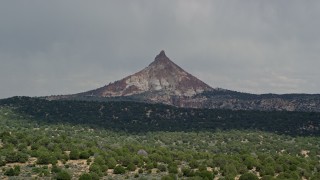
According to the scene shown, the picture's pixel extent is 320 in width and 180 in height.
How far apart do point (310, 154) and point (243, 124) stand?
69.0 metres

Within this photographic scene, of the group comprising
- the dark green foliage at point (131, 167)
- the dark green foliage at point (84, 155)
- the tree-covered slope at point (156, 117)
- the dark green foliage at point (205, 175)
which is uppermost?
the tree-covered slope at point (156, 117)

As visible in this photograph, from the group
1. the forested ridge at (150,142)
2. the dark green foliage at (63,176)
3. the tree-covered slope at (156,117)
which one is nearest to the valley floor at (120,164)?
the dark green foliage at (63,176)

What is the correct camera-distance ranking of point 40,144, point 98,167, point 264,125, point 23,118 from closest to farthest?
point 98,167
point 40,144
point 23,118
point 264,125

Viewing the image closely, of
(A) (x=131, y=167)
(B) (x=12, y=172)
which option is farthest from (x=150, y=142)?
(B) (x=12, y=172)

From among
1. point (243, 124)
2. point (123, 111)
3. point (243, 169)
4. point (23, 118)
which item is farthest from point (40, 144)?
point (123, 111)

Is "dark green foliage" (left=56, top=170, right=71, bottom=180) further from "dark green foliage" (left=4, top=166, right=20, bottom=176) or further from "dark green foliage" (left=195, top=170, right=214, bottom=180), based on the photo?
"dark green foliage" (left=195, top=170, right=214, bottom=180)

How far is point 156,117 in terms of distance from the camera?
171 metres

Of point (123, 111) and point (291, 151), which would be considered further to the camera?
point (123, 111)

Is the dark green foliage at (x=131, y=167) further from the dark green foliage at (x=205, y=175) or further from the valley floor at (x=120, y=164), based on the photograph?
the dark green foliage at (x=205, y=175)

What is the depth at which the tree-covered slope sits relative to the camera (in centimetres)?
14775

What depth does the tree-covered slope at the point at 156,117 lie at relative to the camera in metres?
148

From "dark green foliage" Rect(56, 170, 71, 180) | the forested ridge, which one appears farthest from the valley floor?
the forested ridge

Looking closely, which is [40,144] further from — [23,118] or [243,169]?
[23,118]

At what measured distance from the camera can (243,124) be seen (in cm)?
15638
